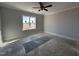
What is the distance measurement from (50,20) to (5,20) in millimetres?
1197

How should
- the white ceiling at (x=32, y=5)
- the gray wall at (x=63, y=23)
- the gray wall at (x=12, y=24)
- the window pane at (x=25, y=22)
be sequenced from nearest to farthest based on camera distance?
the white ceiling at (x=32, y=5)
the gray wall at (x=12, y=24)
the window pane at (x=25, y=22)
the gray wall at (x=63, y=23)

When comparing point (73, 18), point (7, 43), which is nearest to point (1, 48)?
point (7, 43)

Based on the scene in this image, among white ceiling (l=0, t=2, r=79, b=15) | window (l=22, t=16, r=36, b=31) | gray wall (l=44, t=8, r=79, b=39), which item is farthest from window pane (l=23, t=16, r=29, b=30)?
gray wall (l=44, t=8, r=79, b=39)

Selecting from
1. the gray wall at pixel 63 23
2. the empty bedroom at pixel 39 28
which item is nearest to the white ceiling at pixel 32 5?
the empty bedroom at pixel 39 28

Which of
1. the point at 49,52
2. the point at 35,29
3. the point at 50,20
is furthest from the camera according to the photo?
the point at 50,20

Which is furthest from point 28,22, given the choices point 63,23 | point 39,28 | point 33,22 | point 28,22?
point 63,23

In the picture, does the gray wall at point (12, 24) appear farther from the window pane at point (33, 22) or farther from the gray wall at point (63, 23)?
the gray wall at point (63, 23)

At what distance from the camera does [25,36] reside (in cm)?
203

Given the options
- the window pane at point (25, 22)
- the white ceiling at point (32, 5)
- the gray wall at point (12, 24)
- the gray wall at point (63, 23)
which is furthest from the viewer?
the gray wall at point (63, 23)

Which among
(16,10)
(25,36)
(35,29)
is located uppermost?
(16,10)

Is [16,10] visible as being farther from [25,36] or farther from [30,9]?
[25,36]

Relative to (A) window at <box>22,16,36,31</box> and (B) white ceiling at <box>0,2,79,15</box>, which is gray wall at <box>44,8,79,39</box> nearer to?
(B) white ceiling at <box>0,2,79,15</box>

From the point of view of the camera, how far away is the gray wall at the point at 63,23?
217 cm

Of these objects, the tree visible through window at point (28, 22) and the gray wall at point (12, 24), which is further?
the tree visible through window at point (28, 22)
